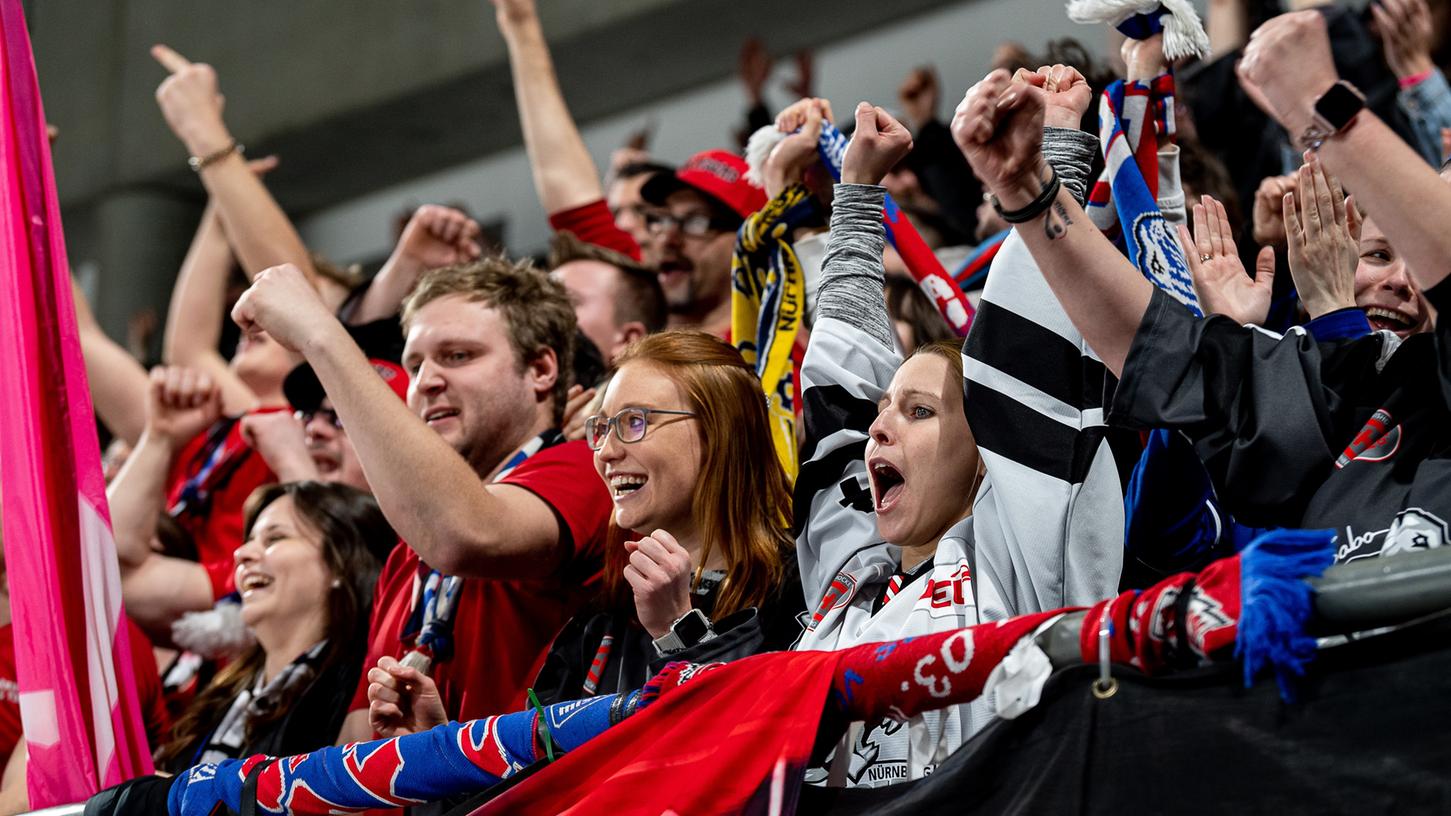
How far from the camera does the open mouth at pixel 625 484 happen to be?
2467 mm

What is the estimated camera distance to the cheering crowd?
1682 millimetres

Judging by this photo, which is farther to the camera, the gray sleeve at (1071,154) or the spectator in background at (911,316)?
the spectator in background at (911,316)

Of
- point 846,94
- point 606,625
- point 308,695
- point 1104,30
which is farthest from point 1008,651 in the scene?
point 846,94

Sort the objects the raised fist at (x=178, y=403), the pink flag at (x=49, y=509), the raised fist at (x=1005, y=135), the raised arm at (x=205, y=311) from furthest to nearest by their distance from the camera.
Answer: the raised arm at (x=205, y=311) < the raised fist at (x=178, y=403) < the pink flag at (x=49, y=509) < the raised fist at (x=1005, y=135)

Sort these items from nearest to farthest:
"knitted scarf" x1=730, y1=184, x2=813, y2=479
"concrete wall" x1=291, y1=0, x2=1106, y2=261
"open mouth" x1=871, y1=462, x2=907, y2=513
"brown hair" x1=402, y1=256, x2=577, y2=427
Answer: "open mouth" x1=871, y1=462, x2=907, y2=513 < "knitted scarf" x1=730, y1=184, x2=813, y2=479 < "brown hair" x1=402, y1=256, x2=577, y2=427 < "concrete wall" x1=291, y1=0, x2=1106, y2=261

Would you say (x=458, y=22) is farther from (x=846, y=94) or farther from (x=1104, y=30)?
(x=1104, y=30)

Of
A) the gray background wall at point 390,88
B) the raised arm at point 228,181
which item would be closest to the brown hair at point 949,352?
the raised arm at point 228,181

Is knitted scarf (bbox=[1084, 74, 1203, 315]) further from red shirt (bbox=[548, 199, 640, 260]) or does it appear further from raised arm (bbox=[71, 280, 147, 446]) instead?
raised arm (bbox=[71, 280, 147, 446])

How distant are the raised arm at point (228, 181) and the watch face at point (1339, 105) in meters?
2.95

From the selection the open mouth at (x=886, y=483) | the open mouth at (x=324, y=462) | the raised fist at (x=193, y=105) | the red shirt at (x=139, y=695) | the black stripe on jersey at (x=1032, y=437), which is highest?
the raised fist at (x=193, y=105)

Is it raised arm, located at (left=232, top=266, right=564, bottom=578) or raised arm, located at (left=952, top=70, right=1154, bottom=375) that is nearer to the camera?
raised arm, located at (left=952, top=70, right=1154, bottom=375)

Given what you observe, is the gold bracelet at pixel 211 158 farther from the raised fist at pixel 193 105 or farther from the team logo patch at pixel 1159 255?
the team logo patch at pixel 1159 255

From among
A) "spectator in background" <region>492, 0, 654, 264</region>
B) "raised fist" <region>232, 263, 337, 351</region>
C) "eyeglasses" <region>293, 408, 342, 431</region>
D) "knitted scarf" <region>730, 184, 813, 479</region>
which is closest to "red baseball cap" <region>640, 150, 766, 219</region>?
"spectator in background" <region>492, 0, 654, 264</region>

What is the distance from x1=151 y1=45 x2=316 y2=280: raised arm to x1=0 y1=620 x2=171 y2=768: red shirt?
102 cm
